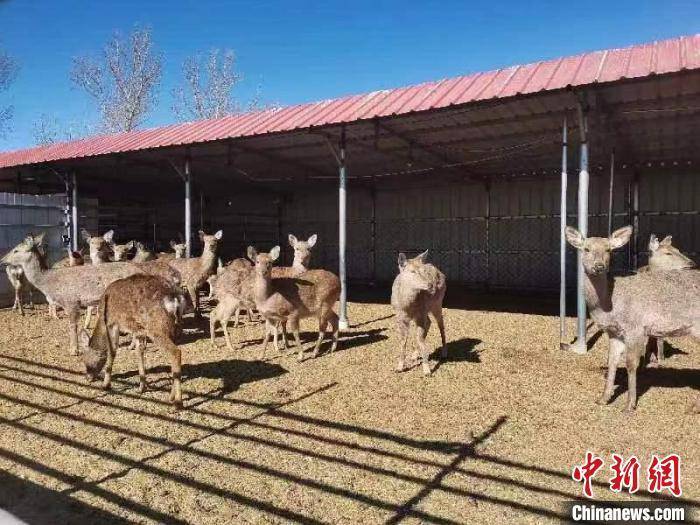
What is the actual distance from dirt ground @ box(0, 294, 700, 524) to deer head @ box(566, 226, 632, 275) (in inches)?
67.0

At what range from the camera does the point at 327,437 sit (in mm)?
5270

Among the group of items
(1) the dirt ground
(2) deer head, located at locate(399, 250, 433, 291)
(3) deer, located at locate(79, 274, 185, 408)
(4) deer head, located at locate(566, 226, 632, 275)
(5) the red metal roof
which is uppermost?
(5) the red metal roof

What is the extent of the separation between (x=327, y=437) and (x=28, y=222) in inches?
588

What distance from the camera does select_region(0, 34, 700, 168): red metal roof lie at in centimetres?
851

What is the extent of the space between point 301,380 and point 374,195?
15863 millimetres

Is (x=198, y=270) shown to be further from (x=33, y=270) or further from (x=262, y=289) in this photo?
(x=262, y=289)

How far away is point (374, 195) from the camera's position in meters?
22.5

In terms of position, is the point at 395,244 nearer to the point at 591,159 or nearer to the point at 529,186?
the point at 529,186

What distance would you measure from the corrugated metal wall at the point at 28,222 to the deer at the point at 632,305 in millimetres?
15781

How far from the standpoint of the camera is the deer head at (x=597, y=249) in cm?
598

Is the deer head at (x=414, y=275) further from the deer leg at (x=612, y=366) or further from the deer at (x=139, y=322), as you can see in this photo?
the deer at (x=139, y=322)

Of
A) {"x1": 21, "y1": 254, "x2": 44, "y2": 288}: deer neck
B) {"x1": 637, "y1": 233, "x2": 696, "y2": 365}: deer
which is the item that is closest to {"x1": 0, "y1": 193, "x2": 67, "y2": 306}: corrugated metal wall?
{"x1": 21, "y1": 254, "x2": 44, "y2": 288}: deer neck

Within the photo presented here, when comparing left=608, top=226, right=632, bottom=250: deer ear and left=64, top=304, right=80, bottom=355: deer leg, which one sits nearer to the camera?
left=608, top=226, right=632, bottom=250: deer ear

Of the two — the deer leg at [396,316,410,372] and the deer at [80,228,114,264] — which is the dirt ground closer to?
the deer leg at [396,316,410,372]
